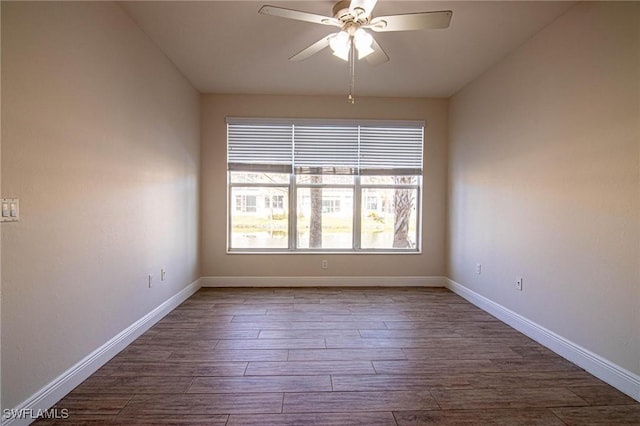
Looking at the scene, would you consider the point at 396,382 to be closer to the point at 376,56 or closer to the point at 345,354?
the point at 345,354

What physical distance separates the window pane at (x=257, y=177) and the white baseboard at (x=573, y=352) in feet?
9.95

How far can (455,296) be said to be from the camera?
402 centimetres

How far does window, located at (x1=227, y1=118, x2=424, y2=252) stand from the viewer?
14.4 ft

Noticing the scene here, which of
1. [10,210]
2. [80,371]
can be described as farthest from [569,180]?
[80,371]

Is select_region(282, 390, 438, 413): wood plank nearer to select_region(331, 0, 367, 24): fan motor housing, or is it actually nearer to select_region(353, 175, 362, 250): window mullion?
select_region(331, 0, 367, 24): fan motor housing

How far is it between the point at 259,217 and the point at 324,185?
3.50 ft

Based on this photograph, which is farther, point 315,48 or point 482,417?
point 315,48

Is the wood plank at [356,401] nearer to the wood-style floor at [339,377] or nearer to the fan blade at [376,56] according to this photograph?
the wood-style floor at [339,377]

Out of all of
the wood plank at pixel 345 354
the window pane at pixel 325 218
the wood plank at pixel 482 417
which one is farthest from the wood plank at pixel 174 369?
the window pane at pixel 325 218

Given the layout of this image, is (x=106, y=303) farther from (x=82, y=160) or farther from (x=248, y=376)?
(x=248, y=376)

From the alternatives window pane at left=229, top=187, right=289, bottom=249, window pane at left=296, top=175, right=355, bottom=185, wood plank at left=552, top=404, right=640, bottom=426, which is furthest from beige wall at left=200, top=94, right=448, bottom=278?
wood plank at left=552, top=404, right=640, bottom=426

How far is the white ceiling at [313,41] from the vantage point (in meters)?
2.43

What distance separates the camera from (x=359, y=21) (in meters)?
2.16

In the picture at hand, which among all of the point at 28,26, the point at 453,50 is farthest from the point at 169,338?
the point at 453,50
